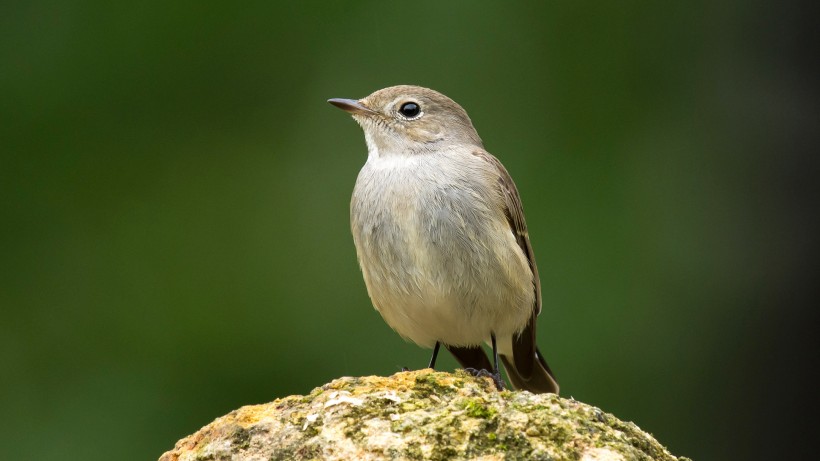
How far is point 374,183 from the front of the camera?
5270 millimetres

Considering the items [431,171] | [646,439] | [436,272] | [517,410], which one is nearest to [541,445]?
[517,410]

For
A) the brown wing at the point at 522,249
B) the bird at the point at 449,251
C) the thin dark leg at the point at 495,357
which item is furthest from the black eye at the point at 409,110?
the thin dark leg at the point at 495,357

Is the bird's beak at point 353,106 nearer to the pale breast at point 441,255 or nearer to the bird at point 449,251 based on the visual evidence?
the bird at point 449,251

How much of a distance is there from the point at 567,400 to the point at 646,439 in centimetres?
26

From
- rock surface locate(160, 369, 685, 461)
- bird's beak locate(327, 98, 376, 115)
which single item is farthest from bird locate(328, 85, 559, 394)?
rock surface locate(160, 369, 685, 461)

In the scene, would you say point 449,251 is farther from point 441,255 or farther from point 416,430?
Result: point 416,430

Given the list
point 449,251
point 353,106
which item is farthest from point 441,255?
point 353,106

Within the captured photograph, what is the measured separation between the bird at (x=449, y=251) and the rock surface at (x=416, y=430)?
5.09 feet

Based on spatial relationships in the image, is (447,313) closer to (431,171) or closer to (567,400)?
(431,171)

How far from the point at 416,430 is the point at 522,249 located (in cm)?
258

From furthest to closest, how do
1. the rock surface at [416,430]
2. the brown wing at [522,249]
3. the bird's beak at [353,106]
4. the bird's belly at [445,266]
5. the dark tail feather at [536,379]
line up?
the bird's beak at [353,106]
the dark tail feather at [536,379]
the brown wing at [522,249]
the bird's belly at [445,266]
the rock surface at [416,430]

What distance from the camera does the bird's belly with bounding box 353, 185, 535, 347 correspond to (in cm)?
496

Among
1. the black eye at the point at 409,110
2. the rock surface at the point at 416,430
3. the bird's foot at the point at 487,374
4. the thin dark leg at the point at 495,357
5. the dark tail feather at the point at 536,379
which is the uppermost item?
the black eye at the point at 409,110

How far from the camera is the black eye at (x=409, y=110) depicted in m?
5.80
